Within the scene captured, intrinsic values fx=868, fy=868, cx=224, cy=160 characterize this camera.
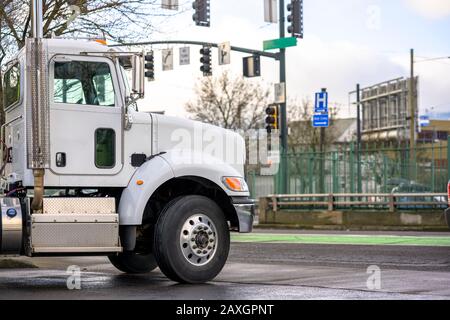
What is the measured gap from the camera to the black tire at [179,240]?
977 cm

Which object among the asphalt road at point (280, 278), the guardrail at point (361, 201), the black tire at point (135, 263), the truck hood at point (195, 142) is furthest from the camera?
the guardrail at point (361, 201)

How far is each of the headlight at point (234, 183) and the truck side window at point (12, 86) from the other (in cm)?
263

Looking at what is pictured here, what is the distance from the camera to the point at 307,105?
6050 cm

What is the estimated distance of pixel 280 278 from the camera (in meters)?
11.0

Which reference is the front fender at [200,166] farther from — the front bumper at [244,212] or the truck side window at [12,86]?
the truck side window at [12,86]

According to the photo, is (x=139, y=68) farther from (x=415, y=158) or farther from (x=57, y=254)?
(x=415, y=158)

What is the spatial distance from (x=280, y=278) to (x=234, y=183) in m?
1.48

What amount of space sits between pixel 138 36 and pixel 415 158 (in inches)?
540

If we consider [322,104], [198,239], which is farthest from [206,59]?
[198,239]

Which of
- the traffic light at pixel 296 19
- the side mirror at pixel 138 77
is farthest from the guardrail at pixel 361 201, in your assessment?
the side mirror at pixel 138 77

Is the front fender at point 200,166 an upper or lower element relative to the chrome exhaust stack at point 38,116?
lower

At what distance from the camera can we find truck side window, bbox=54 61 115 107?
9.99 m

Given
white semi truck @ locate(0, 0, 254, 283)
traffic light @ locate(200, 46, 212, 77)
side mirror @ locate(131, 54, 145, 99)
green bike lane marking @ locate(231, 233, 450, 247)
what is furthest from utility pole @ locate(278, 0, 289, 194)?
side mirror @ locate(131, 54, 145, 99)

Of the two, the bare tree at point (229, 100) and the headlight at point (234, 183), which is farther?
the bare tree at point (229, 100)
